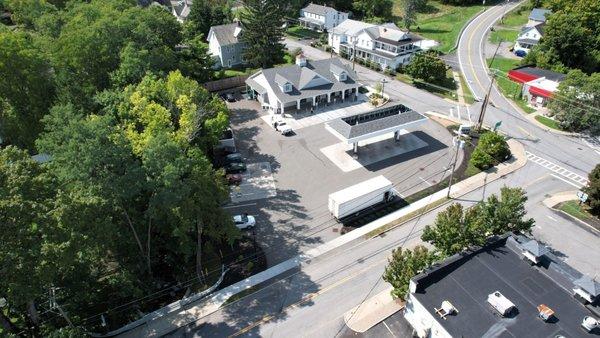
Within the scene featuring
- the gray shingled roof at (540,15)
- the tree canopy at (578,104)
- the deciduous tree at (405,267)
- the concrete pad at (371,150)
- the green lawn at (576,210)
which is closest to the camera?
the deciduous tree at (405,267)

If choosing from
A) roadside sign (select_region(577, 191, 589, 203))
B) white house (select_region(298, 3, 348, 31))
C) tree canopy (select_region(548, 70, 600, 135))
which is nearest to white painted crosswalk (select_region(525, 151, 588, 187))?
roadside sign (select_region(577, 191, 589, 203))

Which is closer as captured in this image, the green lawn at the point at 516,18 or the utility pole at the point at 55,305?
the utility pole at the point at 55,305

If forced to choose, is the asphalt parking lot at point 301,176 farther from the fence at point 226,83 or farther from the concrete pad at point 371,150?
the fence at point 226,83

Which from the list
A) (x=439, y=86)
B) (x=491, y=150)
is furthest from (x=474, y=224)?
(x=439, y=86)

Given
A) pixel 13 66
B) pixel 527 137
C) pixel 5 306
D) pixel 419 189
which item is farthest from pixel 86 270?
pixel 527 137

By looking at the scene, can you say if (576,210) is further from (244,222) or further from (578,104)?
(244,222)

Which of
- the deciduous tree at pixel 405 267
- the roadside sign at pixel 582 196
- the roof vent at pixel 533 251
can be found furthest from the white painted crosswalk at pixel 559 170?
the deciduous tree at pixel 405 267
